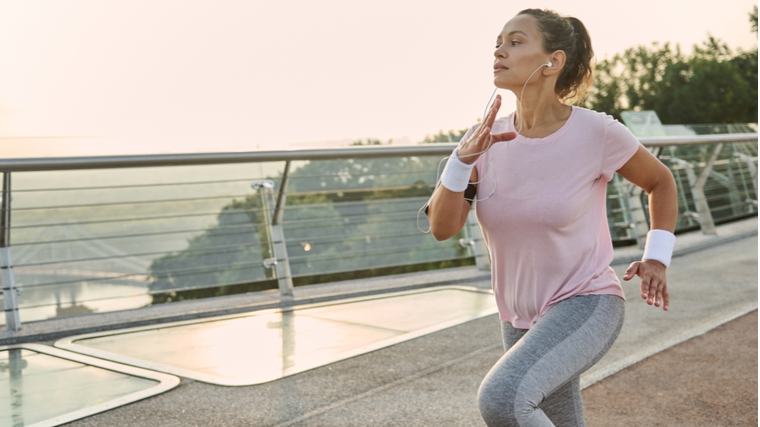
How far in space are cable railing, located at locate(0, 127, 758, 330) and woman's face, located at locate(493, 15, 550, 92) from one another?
3.16 m

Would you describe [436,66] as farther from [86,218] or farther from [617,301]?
[617,301]

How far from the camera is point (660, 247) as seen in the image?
217 centimetres

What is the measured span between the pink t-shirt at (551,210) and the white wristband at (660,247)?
0.41 feet

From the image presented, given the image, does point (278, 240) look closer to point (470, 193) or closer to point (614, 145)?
point (470, 193)

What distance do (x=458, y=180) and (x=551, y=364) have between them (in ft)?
1.78

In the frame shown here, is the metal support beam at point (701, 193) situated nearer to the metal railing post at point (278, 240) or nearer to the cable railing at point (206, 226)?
the cable railing at point (206, 226)

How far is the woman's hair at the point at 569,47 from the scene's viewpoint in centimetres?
217

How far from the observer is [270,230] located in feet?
18.6

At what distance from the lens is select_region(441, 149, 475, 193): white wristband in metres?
1.97

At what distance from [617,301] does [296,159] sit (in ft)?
11.5

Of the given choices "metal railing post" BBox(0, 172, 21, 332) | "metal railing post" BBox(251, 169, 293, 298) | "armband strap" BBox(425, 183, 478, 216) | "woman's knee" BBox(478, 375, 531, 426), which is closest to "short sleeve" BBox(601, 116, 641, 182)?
"armband strap" BBox(425, 183, 478, 216)

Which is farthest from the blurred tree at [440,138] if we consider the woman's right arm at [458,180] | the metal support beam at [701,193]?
the woman's right arm at [458,180]

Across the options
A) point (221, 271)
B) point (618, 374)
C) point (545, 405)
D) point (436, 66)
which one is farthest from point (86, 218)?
point (436, 66)

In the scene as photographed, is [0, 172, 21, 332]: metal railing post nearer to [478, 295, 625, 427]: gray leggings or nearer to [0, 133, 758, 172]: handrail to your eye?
[0, 133, 758, 172]: handrail
